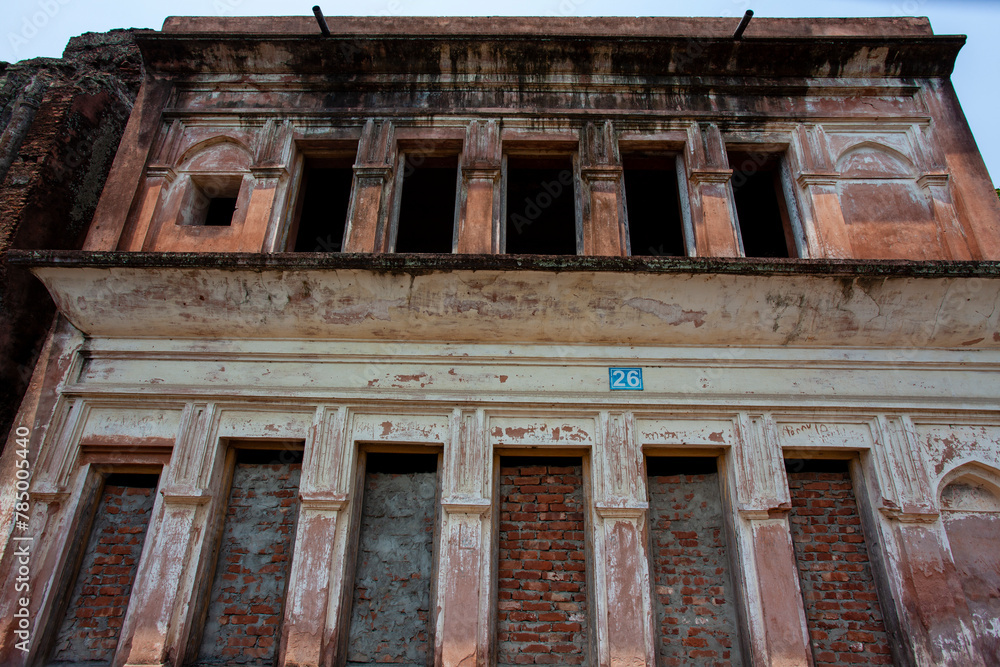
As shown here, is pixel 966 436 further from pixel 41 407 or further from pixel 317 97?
pixel 41 407

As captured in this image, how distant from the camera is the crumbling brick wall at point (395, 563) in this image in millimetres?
4727

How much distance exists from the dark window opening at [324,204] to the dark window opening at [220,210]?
2.60 ft

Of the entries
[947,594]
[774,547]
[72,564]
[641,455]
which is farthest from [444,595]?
[947,594]

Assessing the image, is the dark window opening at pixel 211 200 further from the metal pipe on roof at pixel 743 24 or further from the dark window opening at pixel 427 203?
the metal pipe on roof at pixel 743 24

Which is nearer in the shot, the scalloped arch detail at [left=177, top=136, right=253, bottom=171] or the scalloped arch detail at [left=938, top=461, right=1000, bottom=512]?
the scalloped arch detail at [left=938, top=461, right=1000, bottom=512]

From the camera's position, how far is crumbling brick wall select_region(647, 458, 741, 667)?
15.3 feet

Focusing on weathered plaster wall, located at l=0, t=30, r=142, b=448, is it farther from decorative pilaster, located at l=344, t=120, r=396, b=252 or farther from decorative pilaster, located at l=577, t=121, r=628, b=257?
decorative pilaster, located at l=577, t=121, r=628, b=257

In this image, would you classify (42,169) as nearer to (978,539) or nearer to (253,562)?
(253,562)

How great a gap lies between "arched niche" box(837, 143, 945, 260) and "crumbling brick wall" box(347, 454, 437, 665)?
4.98m

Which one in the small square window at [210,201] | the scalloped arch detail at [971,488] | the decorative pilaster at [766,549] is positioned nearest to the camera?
the decorative pilaster at [766,549]

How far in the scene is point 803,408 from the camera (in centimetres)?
513

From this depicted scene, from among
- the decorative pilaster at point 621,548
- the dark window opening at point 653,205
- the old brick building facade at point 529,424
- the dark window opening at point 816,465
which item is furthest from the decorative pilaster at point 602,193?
the dark window opening at point 816,465

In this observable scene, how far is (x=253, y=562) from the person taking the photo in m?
4.99

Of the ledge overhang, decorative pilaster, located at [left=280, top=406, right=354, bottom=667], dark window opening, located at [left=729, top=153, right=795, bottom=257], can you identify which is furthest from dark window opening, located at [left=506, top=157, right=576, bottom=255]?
decorative pilaster, located at [left=280, top=406, right=354, bottom=667]
